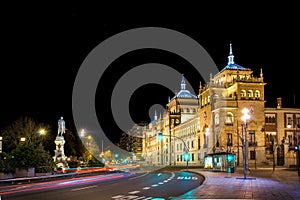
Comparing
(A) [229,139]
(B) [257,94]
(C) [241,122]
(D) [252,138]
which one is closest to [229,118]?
(C) [241,122]

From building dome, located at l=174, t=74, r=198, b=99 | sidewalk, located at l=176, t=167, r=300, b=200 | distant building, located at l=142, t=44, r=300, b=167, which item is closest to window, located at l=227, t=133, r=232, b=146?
distant building, located at l=142, t=44, r=300, b=167

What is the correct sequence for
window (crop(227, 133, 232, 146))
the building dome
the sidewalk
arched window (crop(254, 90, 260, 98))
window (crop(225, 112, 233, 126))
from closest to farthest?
the sidewalk → window (crop(227, 133, 232, 146)) → window (crop(225, 112, 233, 126)) → arched window (crop(254, 90, 260, 98)) → the building dome

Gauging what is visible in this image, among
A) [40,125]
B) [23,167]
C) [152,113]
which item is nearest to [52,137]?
[40,125]

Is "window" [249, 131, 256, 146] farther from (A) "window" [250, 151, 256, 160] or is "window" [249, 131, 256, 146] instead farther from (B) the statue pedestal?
(B) the statue pedestal

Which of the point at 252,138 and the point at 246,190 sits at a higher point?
the point at 252,138

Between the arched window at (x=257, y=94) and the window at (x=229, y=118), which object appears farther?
the arched window at (x=257, y=94)

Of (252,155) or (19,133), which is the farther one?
(252,155)

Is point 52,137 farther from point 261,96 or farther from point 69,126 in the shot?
point 261,96

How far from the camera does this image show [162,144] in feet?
448

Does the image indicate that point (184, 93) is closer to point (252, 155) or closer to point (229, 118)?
point (229, 118)

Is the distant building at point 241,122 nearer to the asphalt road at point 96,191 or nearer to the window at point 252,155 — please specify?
the window at point 252,155

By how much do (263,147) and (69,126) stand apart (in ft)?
141

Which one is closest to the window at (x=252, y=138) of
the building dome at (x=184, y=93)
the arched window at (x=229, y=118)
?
the arched window at (x=229, y=118)

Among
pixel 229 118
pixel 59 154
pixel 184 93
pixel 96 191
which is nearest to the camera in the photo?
pixel 96 191
